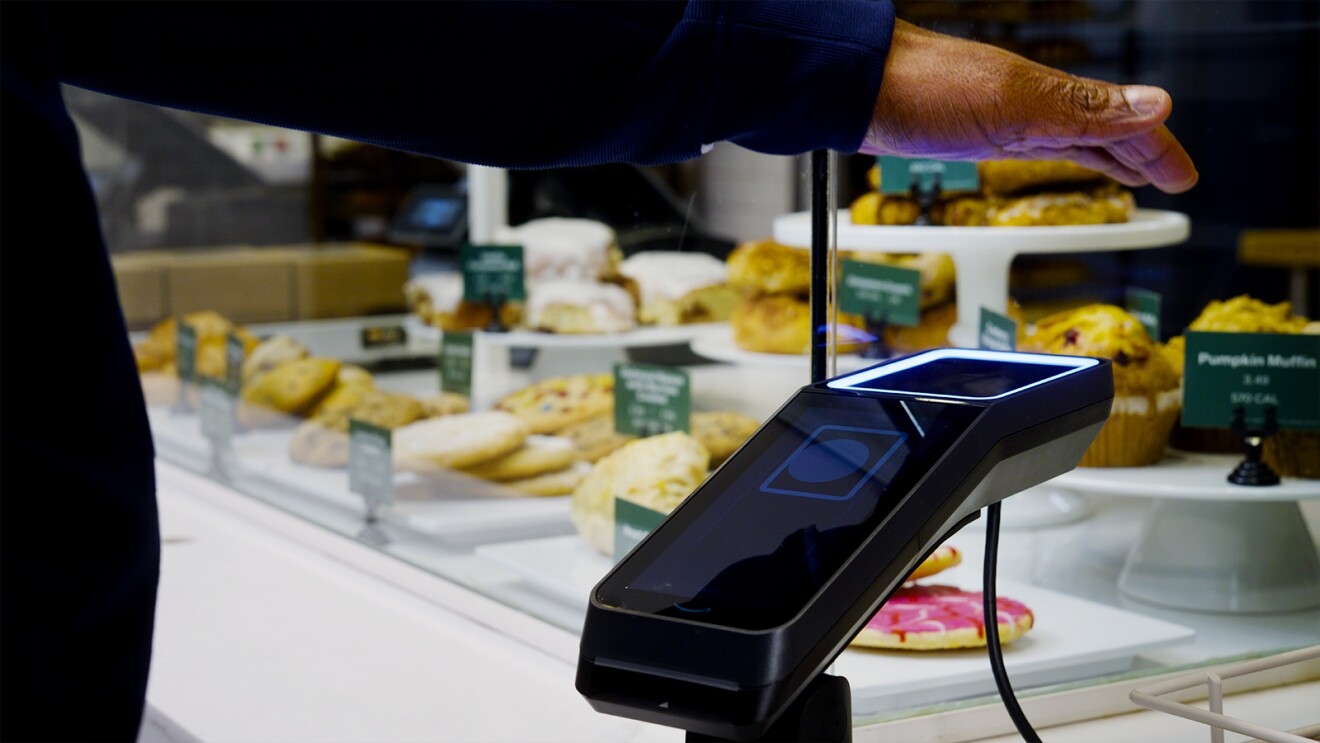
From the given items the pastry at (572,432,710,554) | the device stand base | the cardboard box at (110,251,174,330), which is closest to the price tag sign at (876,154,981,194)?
the pastry at (572,432,710,554)

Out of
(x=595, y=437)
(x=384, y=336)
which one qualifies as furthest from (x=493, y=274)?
(x=595, y=437)

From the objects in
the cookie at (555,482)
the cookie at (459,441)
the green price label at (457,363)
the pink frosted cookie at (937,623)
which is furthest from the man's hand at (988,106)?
the green price label at (457,363)

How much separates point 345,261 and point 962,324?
108cm

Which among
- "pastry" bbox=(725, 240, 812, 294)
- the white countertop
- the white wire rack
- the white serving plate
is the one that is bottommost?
the white countertop

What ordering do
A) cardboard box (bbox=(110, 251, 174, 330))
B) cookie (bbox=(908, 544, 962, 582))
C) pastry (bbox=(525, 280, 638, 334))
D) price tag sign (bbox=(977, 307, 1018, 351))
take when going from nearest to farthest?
cookie (bbox=(908, 544, 962, 582)) → price tag sign (bbox=(977, 307, 1018, 351)) → pastry (bbox=(525, 280, 638, 334)) → cardboard box (bbox=(110, 251, 174, 330))

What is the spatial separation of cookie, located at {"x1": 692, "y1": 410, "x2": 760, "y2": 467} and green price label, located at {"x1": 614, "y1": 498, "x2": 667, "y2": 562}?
0.09 metres

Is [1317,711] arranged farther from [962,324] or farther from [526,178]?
[526,178]

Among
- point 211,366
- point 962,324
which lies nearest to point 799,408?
point 962,324

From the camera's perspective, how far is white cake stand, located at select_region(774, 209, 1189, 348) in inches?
41.5

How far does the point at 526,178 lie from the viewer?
1.62m

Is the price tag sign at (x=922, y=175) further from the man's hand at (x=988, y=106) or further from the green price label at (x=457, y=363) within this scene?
the green price label at (x=457, y=363)

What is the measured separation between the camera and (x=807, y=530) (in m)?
0.47

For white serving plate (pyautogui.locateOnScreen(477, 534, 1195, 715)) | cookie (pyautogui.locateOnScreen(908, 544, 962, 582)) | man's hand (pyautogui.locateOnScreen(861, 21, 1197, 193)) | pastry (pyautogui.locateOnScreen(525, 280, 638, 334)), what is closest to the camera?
man's hand (pyautogui.locateOnScreen(861, 21, 1197, 193))

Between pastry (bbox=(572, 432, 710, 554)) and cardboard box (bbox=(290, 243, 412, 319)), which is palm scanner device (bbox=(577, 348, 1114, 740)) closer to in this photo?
pastry (bbox=(572, 432, 710, 554))
